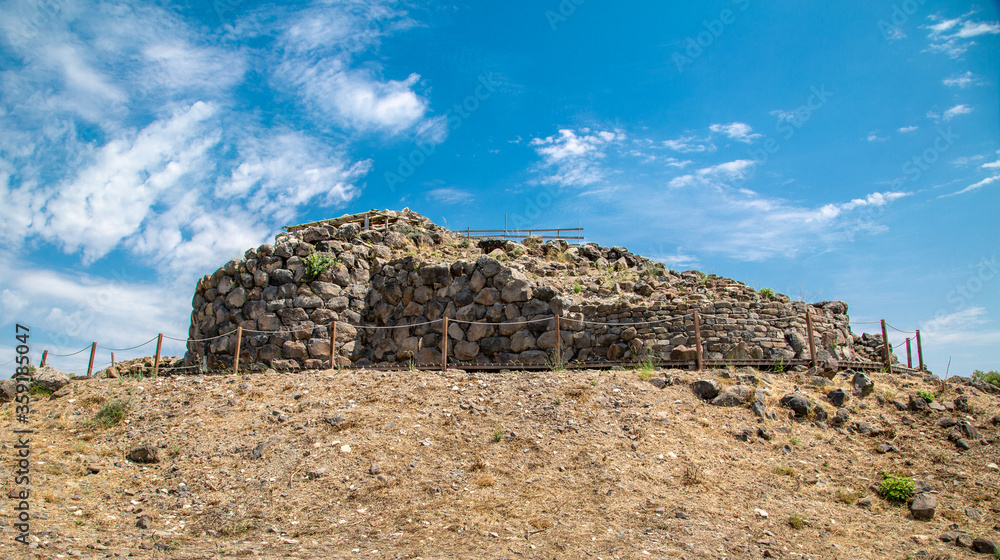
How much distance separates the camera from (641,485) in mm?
8977

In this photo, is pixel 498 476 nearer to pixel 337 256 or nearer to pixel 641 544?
pixel 641 544

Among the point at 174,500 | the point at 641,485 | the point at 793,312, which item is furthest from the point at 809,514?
the point at 174,500

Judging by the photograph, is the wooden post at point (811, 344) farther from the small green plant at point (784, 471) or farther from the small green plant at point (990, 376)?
the small green plant at point (990, 376)

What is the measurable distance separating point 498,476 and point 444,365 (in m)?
4.63

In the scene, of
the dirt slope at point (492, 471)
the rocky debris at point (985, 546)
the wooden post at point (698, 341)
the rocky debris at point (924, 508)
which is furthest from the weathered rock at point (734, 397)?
the rocky debris at point (985, 546)

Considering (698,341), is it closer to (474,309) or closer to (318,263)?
(474,309)

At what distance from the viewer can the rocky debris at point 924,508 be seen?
8.74m

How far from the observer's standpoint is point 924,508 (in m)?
8.75

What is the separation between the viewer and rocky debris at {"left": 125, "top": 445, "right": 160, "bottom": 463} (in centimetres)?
1037

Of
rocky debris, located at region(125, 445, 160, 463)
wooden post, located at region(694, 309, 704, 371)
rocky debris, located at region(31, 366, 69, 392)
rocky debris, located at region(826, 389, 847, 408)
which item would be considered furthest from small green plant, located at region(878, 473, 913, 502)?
rocky debris, located at region(31, 366, 69, 392)

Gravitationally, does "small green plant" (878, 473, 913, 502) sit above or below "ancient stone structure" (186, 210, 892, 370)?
below

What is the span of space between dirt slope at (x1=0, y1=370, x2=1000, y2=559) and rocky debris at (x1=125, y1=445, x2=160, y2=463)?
0.17 metres

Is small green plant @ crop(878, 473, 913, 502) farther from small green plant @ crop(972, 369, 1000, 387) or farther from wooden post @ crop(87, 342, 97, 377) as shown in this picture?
wooden post @ crop(87, 342, 97, 377)

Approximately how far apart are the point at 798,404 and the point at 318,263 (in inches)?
507
